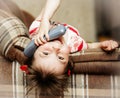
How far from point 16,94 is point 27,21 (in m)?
0.55

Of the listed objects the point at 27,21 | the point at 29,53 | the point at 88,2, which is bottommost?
the point at 29,53

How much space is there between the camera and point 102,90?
2.84ft

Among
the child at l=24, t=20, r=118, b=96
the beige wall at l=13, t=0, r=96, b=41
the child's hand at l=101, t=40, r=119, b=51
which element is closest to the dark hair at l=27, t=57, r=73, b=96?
the child at l=24, t=20, r=118, b=96

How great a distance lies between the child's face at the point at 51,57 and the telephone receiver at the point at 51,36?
0.02 m

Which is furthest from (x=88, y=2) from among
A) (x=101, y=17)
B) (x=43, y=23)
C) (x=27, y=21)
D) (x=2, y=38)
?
(x=2, y=38)

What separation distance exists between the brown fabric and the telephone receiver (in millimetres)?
87

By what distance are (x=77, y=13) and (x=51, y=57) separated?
2.76 ft

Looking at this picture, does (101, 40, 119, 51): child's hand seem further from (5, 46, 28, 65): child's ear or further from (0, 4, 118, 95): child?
(5, 46, 28, 65): child's ear

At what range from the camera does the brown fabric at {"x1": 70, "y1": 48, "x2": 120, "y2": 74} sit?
2.73 feet

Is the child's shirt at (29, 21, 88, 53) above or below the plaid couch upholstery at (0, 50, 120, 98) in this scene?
above

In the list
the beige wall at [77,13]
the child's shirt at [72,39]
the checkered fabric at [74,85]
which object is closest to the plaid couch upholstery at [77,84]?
the checkered fabric at [74,85]

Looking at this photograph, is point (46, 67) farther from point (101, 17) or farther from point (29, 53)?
point (101, 17)

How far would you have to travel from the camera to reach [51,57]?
0.92 metres

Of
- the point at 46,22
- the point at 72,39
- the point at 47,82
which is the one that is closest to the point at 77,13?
the point at 72,39
